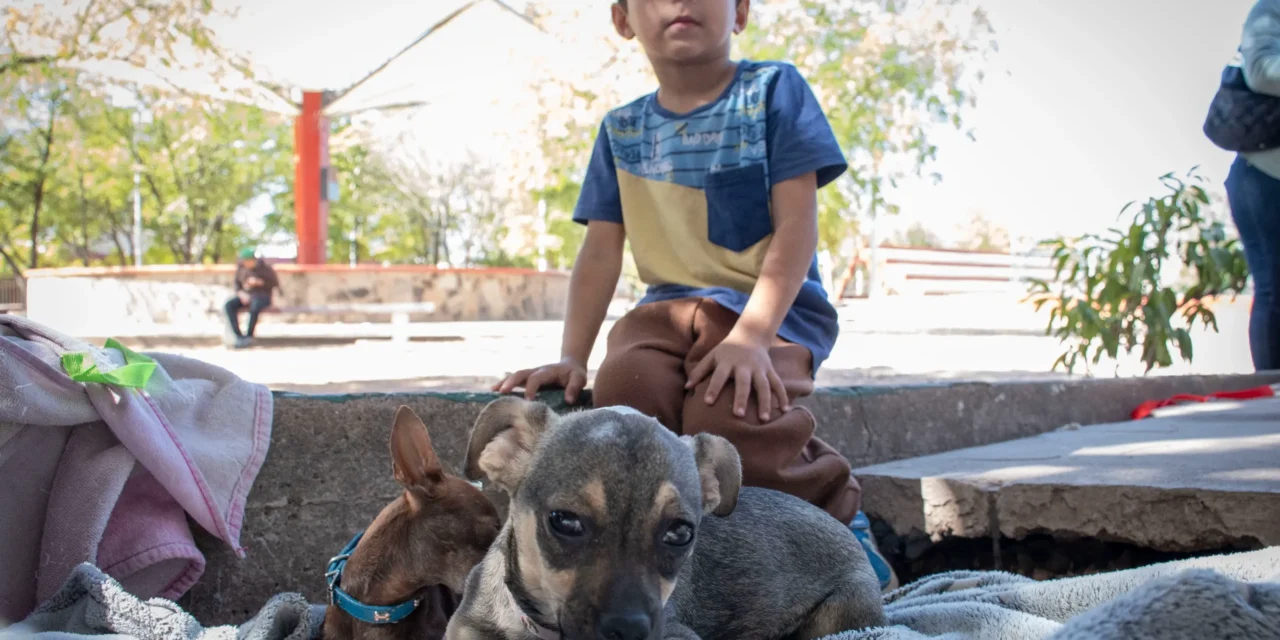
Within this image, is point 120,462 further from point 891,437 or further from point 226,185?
point 226,185

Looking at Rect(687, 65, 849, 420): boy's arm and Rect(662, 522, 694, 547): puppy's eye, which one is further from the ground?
Rect(687, 65, 849, 420): boy's arm

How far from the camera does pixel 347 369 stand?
24.1 ft

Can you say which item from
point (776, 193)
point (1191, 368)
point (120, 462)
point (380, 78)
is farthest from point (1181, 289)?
point (380, 78)

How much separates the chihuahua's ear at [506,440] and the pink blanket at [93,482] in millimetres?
1097

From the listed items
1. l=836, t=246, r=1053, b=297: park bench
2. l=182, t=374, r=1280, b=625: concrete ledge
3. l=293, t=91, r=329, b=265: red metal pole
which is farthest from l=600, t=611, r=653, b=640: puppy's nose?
l=836, t=246, r=1053, b=297: park bench

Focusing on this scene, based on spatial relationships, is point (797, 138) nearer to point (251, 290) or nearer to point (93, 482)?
point (93, 482)

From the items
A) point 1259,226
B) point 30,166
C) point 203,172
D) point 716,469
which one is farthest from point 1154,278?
point 203,172

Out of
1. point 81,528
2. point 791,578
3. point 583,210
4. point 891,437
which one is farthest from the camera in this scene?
point 891,437

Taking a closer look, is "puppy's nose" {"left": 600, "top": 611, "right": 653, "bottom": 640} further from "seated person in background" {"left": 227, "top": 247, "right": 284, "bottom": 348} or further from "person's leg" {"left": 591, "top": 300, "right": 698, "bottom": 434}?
"seated person in background" {"left": 227, "top": 247, "right": 284, "bottom": 348}

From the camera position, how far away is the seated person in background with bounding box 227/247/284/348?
12797mm

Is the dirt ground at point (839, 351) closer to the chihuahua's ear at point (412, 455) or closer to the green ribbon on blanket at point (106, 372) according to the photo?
the green ribbon on blanket at point (106, 372)

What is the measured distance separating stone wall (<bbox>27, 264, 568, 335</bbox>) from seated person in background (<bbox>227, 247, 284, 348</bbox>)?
1.18m

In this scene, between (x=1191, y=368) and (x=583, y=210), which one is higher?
(x=583, y=210)

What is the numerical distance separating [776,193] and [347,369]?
16.8ft
